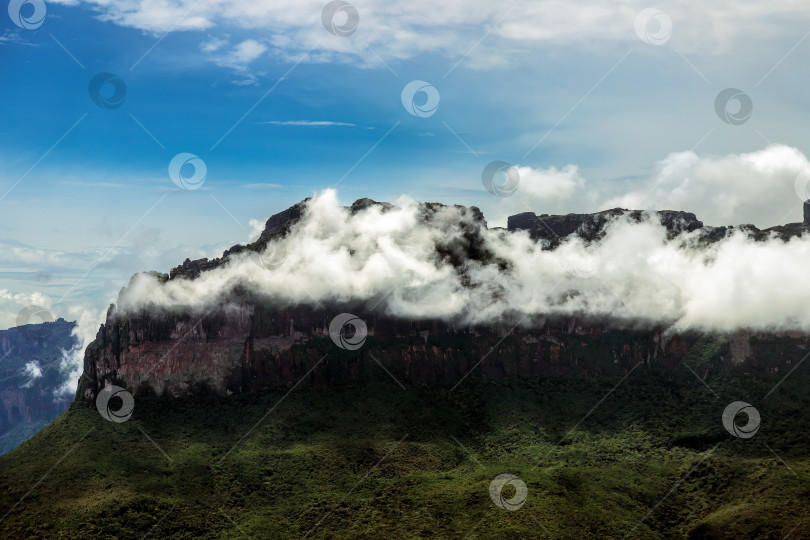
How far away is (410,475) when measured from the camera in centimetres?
17438

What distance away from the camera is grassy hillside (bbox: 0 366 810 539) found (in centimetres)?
15012

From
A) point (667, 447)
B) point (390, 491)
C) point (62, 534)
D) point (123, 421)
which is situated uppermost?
point (123, 421)

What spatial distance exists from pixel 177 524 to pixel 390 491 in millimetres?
43292

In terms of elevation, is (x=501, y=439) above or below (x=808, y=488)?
above

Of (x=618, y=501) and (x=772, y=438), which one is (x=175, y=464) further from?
(x=772, y=438)

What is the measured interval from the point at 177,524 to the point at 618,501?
8796 cm

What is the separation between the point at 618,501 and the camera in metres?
159

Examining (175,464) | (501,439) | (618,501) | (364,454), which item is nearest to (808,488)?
(618,501)

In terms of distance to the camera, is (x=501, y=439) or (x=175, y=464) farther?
(x=501, y=439)

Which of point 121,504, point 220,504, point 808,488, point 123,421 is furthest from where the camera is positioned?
point 123,421

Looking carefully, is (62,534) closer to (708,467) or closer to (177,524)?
(177,524)

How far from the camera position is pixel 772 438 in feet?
547

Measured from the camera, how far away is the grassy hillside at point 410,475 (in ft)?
493

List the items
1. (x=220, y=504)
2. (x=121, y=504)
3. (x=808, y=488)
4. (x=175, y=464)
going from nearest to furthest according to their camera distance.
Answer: (x=808, y=488) < (x=121, y=504) < (x=220, y=504) < (x=175, y=464)
